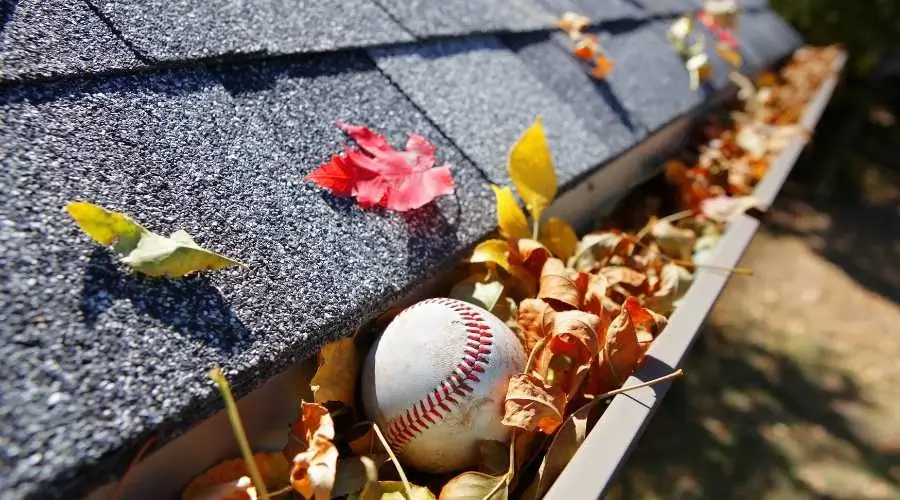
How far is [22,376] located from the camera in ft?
2.17

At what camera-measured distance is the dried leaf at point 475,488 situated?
2.96 feet

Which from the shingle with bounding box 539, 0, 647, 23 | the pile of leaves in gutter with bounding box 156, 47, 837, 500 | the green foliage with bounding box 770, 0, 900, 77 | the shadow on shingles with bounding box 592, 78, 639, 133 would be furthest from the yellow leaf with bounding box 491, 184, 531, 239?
the green foliage with bounding box 770, 0, 900, 77

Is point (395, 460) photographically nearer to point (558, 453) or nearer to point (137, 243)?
point (558, 453)

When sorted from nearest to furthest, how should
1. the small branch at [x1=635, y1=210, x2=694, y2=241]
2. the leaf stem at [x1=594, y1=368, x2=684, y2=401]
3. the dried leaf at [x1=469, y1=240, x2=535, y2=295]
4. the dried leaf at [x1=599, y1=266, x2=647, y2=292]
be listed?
the leaf stem at [x1=594, y1=368, x2=684, y2=401], the dried leaf at [x1=469, y1=240, x2=535, y2=295], the dried leaf at [x1=599, y1=266, x2=647, y2=292], the small branch at [x1=635, y1=210, x2=694, y2=241]

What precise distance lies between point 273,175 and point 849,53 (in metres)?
6.21

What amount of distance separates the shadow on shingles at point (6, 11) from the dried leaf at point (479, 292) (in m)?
0.79

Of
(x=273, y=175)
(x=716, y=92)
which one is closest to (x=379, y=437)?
(x=273, y=175)

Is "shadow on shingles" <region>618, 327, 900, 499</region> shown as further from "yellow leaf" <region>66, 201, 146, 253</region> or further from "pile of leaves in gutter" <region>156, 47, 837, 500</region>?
"yellow leaf" <region>66, 201, 146, 253</region>

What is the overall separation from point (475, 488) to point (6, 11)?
0.96m

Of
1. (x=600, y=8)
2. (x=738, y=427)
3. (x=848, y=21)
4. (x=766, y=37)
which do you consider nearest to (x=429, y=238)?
(x=600, y=8)

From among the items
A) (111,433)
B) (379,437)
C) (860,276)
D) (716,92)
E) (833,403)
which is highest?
(111,433)

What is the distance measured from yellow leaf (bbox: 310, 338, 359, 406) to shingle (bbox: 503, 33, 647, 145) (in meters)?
0.96

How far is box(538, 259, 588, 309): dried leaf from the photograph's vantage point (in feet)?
3.74

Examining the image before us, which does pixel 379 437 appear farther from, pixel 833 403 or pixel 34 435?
pixel 833 403
